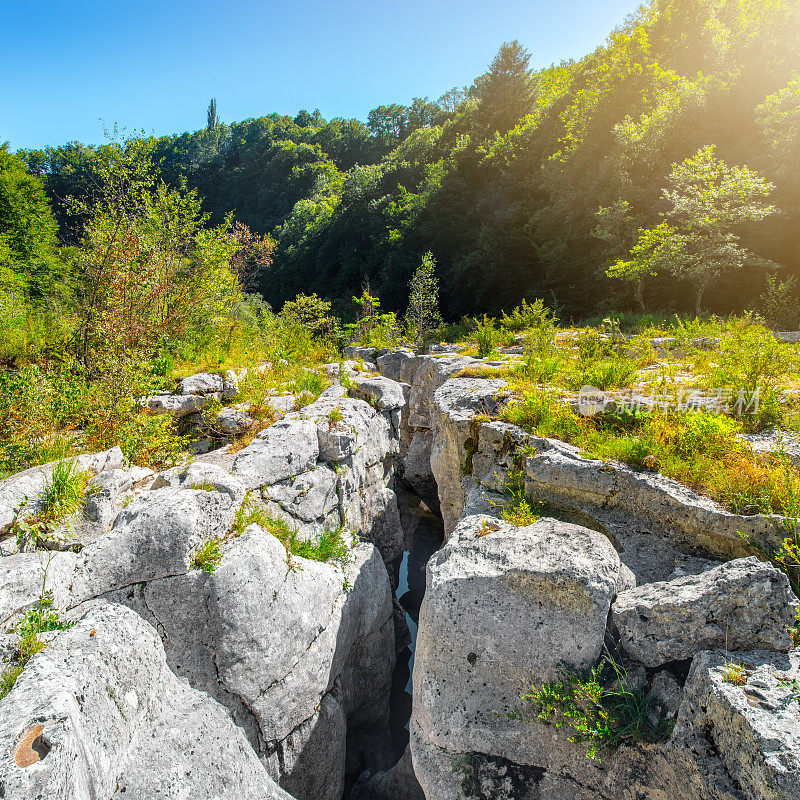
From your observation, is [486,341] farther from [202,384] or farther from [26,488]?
[26,488]

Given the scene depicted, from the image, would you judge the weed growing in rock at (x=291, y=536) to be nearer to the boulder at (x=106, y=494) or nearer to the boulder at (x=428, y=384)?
the boulder at (x=106, y=494)

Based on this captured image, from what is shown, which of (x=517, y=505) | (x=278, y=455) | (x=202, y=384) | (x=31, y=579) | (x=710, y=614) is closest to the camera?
→ (x=710, y=614)

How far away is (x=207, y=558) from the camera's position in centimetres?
379

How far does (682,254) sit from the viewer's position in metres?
12.2

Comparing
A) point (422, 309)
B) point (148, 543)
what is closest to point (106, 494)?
point (148, 543)

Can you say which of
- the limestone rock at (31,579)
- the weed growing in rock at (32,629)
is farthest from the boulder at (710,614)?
the limestone rock at (31,579)

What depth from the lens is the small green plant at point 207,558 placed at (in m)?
3.74

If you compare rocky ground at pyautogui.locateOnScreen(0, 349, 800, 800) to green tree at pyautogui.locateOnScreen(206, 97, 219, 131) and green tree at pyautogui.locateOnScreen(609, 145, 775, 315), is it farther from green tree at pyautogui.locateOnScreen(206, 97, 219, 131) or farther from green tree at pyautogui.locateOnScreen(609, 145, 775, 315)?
green tree at pyautogui.locateOnScreen(206, 97, 219, 131)

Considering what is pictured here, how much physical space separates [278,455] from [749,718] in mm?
4687

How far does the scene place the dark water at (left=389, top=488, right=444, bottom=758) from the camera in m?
7.75

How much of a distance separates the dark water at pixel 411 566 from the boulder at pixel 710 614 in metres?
5.90

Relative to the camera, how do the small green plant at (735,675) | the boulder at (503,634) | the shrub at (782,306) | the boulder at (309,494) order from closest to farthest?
the small green plant at (735,675) → the boulder at (503,634) → the boulder at (309,494) → the shrub at (782,306)

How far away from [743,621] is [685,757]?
0.90 m

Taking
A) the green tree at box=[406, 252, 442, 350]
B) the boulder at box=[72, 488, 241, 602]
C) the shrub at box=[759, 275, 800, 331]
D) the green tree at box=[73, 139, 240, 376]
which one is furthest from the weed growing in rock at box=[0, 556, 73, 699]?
the shrub at box=[759, 275, 800, 331]
